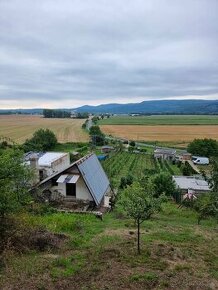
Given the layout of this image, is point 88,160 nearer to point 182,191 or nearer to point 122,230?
point 122,230

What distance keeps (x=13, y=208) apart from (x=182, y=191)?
24.4 m

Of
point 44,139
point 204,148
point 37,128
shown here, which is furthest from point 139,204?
point 37,128

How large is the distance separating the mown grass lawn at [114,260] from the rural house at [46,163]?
7.93 meters

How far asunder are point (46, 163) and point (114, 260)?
62.6ft

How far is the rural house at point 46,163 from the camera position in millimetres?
26758

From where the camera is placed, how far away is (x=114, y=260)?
13398 mm

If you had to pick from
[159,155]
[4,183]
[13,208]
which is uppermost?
[4,183]

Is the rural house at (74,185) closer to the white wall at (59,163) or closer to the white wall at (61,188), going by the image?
the white wall at (61,188)

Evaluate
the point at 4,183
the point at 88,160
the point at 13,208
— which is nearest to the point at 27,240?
the point at 13,208

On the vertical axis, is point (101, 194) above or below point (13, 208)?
below

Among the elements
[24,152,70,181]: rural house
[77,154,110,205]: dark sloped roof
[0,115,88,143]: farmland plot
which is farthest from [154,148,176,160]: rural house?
[77,154,110,205]: dark sloped roof

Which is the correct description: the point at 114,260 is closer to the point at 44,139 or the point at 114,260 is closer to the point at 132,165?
the point at 132,165

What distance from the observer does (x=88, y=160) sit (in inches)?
1093

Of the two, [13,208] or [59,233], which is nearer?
[13,208]
